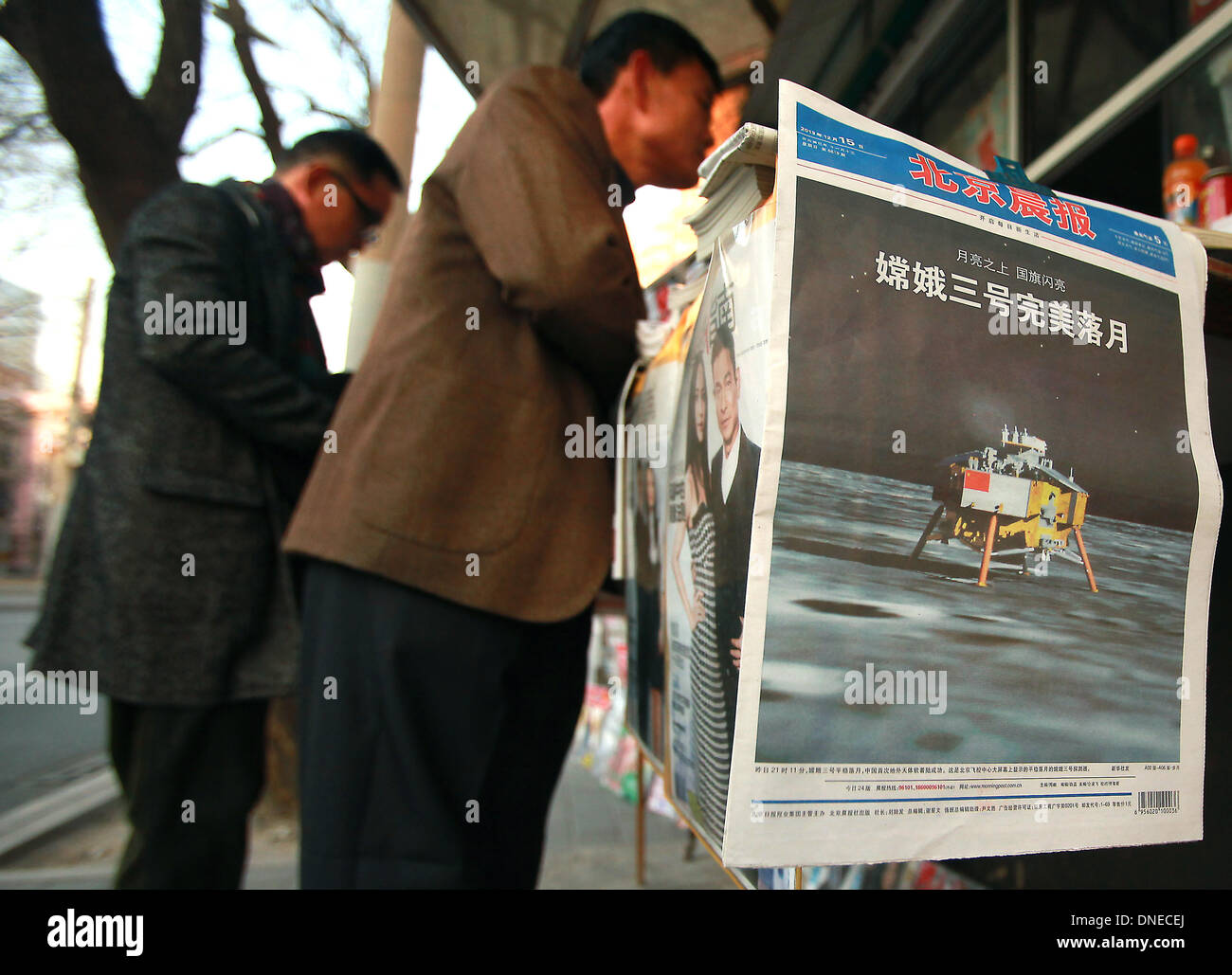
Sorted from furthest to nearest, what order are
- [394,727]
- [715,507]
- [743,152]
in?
1. [394,727]
2. [715,507]
3. [743,152]

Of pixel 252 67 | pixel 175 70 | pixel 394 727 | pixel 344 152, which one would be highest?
pixel 252 67

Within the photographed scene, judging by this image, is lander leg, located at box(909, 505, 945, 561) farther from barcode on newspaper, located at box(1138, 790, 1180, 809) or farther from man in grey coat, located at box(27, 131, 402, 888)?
man in grey coat, located at box(27, 131, 402, 888)

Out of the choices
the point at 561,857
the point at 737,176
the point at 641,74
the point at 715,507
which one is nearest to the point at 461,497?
the point at 715,507

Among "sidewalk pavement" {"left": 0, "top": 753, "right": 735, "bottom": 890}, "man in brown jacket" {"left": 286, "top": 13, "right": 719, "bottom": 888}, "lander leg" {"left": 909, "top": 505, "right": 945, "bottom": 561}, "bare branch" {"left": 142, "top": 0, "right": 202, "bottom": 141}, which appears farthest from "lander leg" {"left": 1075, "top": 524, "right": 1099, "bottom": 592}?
"bare branch" {"left": 142, "top": 0, "right": 202, "bottom": 141}

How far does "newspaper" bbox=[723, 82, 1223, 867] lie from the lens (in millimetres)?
505

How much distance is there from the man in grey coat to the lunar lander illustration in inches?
41.4

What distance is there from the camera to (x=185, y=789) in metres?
1.21

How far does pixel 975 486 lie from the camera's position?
56 centimetres

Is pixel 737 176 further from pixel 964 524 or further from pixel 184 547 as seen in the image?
pixel 184 547

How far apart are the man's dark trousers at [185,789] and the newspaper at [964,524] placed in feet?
3.60

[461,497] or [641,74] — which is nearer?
[461,497]

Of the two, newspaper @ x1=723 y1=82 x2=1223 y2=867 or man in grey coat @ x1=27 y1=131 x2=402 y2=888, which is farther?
man in grey coat @ x1=27 y1=131 x2=402 y2=888

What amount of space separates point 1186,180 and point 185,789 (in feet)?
6.98
